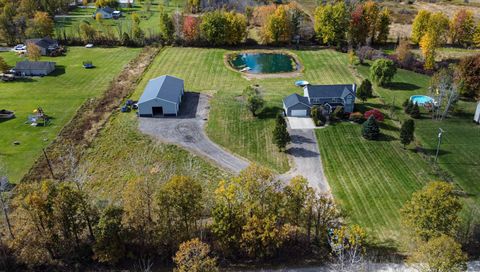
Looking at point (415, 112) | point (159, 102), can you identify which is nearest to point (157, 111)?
point (159, 102)

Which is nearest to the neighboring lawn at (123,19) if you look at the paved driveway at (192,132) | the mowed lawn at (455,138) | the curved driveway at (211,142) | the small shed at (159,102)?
the small shed at (159,102)

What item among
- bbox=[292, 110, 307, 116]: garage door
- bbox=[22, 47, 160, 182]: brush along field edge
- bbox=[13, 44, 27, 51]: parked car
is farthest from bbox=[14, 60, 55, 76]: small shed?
bbox=[292, 110, 307, 116]: garage door

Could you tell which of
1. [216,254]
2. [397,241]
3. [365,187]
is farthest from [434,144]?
[216,254]

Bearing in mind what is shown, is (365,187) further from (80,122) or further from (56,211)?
(80,122)

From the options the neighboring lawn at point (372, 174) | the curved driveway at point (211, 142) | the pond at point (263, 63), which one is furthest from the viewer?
the pond at point (263, 63)

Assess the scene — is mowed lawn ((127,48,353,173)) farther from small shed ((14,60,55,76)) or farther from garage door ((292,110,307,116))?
small shed ((14,60,55,76))

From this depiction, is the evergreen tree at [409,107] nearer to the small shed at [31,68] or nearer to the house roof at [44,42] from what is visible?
the small shed at [31,68]

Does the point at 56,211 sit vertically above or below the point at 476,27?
below

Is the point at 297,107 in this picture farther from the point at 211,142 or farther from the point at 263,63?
the point at 263,63
